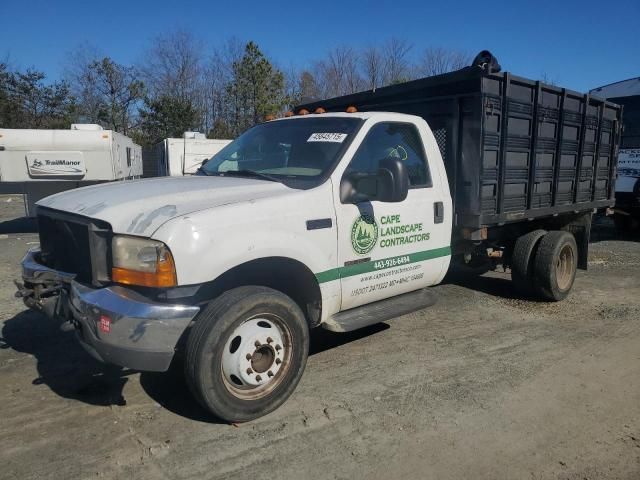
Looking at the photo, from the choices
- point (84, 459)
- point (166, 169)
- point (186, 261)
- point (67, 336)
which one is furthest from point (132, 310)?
point (166, 169)

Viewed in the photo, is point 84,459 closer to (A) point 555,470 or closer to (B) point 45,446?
(B) point 45,446

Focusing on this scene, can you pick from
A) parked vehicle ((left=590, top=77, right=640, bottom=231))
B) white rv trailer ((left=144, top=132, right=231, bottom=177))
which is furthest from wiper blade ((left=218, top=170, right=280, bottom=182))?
white rv trailer ((left=144, top=132, right=231, bottom=177))

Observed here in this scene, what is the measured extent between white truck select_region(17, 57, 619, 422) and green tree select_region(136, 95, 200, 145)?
25.3m

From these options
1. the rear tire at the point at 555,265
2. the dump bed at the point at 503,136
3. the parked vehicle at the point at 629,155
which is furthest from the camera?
the parked vehicle at the point at 629,155

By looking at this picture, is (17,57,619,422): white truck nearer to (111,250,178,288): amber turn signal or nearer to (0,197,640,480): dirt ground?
(111,250,178,288): amber turn signal

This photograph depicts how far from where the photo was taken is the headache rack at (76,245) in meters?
3.08

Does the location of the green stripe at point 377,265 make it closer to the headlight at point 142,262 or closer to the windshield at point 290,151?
the windshield at point 290,151

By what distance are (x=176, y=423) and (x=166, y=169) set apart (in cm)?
1420

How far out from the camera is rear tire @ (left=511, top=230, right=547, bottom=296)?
6184 mm

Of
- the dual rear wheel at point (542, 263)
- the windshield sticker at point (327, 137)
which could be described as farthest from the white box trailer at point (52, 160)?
the dual rear wheel at point (542, 263)

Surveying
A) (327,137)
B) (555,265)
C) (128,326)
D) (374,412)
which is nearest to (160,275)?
(128,326)

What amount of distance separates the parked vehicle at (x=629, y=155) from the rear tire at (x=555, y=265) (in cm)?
571

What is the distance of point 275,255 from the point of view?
3354 mm

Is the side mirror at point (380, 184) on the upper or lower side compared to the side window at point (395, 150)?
lower
